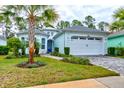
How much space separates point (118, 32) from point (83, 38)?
1780mm

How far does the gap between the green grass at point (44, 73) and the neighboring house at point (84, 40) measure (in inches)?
31.7

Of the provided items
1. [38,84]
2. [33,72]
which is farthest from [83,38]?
[38,84]

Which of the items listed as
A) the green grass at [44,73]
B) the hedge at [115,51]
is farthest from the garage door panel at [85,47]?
the green grass at [44,73]

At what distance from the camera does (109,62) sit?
7.58m

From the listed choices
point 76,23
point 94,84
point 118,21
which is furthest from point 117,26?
point 94,84

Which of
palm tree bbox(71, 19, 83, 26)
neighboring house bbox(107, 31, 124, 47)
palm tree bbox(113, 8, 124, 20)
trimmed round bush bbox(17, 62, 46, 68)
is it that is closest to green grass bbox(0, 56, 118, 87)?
trimmed round bush bbox(17, 62, 46, 68)

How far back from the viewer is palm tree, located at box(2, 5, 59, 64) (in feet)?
22.7

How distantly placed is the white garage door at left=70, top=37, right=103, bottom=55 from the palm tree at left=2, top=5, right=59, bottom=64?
1278 mm

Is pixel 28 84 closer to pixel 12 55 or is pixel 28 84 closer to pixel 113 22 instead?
pixel 12 55

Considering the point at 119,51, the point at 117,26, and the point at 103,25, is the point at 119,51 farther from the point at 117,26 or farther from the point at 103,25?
the point at 103,25

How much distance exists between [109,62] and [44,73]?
9.90 ft

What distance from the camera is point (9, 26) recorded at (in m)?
7.57

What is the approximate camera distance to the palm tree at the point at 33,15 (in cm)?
693

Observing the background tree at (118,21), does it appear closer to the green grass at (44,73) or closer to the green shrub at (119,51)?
the green shrub at (119,51)
